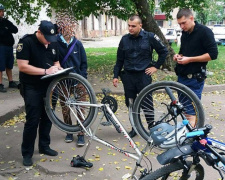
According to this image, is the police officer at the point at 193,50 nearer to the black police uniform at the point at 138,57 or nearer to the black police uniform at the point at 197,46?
the black police uniform at the point at 197,46

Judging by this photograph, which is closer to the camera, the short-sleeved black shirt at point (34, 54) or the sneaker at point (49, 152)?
the short-sleeved black shirt at point (34, 54)

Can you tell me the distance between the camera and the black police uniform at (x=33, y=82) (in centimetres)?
406

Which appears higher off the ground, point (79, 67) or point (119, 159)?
point (79, 67)

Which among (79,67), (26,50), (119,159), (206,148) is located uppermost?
(26,50)

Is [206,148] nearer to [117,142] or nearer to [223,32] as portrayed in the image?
[117,142]

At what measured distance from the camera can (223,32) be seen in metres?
26.1

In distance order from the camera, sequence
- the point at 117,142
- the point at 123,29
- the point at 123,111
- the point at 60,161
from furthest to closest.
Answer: the point at 123,29, the point at 123,111, the point at 117,142, the point at 60,161

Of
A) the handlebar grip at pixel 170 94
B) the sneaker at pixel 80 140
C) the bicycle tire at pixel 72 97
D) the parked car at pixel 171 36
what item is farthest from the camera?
the parked car at pixel 171 36

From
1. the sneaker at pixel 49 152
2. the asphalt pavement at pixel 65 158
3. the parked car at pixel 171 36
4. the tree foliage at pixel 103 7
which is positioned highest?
the tree foliage at pixel 103 7

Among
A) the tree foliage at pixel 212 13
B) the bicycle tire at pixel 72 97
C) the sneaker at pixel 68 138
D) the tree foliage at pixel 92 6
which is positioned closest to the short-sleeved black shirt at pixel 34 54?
the bicycle tire at pixel 72 97

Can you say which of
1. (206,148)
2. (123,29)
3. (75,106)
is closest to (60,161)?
(75,106)

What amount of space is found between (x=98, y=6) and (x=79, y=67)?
18.7ft

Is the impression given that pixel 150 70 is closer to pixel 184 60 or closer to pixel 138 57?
pixel 138 57

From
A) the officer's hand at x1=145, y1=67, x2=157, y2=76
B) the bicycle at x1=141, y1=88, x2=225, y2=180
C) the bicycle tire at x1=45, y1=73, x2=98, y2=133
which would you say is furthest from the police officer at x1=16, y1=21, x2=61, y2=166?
the bicycle at x1=141, y1=88, x2=225, y2=180
